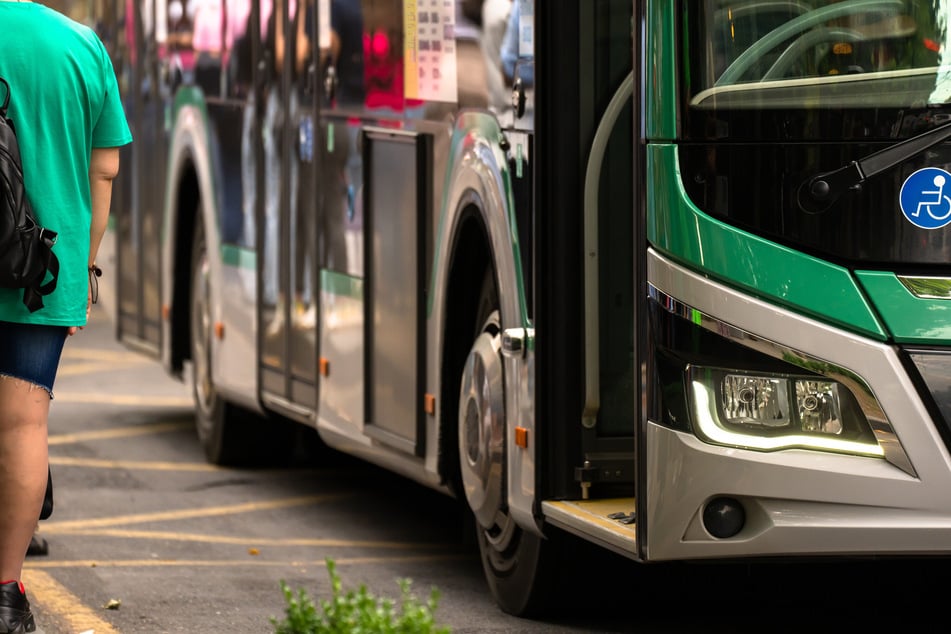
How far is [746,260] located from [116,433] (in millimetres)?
7272

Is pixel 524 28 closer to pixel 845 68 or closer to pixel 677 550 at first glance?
pixel 845 68

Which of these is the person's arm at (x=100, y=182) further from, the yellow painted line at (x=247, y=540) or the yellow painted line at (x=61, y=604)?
the yellow painted line at (x=247, y=540)

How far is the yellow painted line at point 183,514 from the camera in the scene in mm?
8531

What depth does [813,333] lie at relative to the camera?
509cm

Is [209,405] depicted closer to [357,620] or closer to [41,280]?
[41,280]

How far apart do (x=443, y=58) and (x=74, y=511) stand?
10.1 ft

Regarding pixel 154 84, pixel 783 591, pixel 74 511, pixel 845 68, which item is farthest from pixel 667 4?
pixel 154 84

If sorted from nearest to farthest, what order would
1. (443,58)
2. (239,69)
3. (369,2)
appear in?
(443,58) → (369,2) → (239,69)

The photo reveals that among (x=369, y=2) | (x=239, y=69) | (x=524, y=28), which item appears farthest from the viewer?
(x=239, y=69)

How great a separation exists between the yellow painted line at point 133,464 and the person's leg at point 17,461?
4.87 m

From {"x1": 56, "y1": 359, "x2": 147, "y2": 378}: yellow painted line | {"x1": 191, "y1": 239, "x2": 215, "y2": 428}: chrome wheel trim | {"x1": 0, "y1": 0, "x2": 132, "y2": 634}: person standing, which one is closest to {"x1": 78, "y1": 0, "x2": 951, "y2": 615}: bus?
{"x1": 0, "y1": 0, "x2": 132, "y2": 634}: person standing

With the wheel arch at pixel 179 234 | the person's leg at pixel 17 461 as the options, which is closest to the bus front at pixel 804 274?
the person's leg at pixel 17 461

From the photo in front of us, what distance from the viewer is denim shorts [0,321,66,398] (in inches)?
218

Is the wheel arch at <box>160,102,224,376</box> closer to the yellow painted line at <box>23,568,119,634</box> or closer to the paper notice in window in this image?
the paper notice in window
